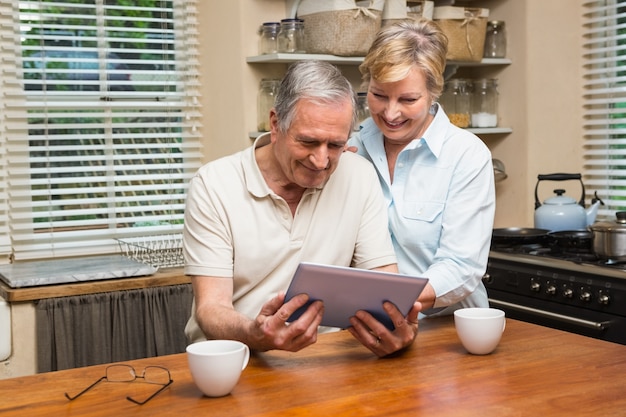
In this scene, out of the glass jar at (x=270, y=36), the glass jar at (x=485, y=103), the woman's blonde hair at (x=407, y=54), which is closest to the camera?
the woman's blonde hair at (x=407, y=54)

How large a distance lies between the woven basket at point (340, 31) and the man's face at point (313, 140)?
1506mm

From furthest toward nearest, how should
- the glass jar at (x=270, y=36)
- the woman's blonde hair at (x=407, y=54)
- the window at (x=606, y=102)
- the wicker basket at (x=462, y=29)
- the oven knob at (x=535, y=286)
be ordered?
the window at (x=606, y=102)
the wicker basket at (x=462, y=29)
the glass jar at (x=270, y=36)
the oven knob at (x=535, y=286)
the woman's blonde hair at (x=407, y=54)

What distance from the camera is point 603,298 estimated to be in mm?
3113

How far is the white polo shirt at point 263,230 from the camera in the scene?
2088 millimetres

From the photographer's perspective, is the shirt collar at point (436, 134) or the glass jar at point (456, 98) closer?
the shirt collar at point (436, 134)

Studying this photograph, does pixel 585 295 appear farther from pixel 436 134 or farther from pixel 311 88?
pixel 311 88

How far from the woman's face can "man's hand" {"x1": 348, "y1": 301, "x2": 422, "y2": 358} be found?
634 mm

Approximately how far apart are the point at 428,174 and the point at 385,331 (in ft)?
2.14

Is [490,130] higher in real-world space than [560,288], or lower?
higher

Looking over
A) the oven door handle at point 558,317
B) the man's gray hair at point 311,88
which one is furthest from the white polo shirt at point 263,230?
the oven door handle at point 558,317

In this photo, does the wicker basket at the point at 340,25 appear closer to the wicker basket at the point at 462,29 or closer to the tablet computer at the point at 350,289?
the wicker basket at the point at 462,29

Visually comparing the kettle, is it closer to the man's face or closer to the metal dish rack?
the metal dish rack

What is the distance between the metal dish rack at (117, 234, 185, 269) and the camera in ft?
11.6

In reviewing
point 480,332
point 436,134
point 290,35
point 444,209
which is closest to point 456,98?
point 290,35
